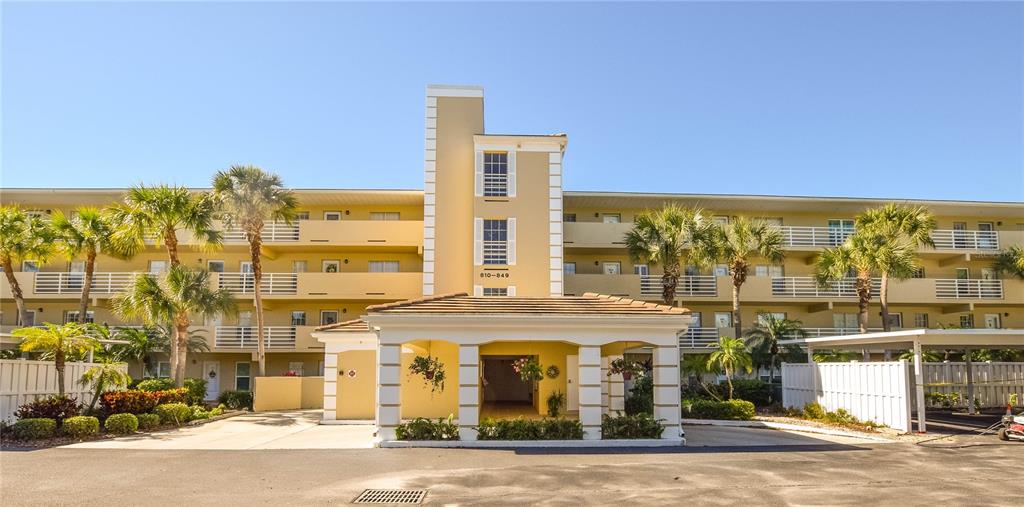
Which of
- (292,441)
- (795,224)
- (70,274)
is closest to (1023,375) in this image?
(795,224)

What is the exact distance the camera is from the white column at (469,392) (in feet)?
59.5

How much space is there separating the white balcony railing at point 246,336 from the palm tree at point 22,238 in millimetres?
7538

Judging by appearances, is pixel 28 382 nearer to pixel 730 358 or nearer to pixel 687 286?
pixel 730 358

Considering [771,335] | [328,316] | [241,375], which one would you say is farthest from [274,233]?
[771,335]

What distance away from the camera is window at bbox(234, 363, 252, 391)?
34.6 metres

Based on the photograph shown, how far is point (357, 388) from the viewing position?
25.3 metres

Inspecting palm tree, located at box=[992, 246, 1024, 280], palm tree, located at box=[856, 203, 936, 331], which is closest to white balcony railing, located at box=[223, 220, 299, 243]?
palm tree, located at box=[856, 203, 936, 331]

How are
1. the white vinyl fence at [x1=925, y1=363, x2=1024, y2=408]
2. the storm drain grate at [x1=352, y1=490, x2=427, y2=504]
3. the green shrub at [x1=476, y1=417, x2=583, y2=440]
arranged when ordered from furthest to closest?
the white vinyl fence at [x1=925, y1=363, x2=1024, y2=408]
the green shrub at [x1=476, y1=417, x2=583, y2=440]
the storm drain grate at [x1=352, y1=490, x2=427, y2=504]

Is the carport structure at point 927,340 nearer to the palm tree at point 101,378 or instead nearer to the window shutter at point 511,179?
the window shutter at point 511,179

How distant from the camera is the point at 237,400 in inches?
1160

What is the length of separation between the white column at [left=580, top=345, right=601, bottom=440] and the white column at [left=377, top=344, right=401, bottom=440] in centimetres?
461

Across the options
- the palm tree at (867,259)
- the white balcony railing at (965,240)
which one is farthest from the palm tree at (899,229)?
the white balcony railing at (965,240)

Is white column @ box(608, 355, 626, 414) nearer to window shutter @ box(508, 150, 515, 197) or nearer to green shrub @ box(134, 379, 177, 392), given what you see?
window shutter @ box(508, 150, 515, 197)

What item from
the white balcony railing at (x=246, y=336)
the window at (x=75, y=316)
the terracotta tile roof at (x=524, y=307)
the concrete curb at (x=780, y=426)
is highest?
the terracotta tile roof at (x=524, y=307)
